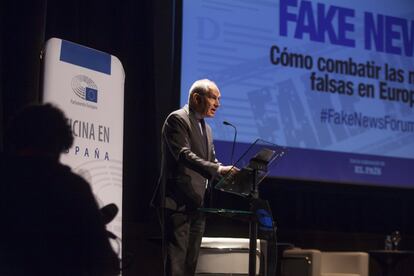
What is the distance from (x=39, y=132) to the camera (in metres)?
1.57

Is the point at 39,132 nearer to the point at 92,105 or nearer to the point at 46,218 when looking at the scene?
the point at 46,218

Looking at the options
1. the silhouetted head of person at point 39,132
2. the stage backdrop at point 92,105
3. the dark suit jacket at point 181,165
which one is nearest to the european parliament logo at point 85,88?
the stage backdrop at point 92,105

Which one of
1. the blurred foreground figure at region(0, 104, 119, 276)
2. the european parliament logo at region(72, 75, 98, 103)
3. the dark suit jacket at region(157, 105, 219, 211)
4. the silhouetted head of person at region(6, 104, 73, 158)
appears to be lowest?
the blurred foreground figure at region(0, 104, 119, 276)

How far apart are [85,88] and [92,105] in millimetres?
95

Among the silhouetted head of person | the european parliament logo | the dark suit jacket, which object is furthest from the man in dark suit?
the silhouetted head of person

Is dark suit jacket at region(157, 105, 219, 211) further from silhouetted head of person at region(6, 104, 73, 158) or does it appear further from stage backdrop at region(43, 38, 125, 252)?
silhouetted head of person at region(6, 104, 73, 158)

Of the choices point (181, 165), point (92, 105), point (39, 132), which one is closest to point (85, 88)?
point (92, 105)

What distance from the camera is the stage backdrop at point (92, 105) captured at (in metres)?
3.69

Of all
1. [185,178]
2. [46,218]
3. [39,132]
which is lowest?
[46,218]

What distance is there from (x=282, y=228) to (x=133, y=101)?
1.60 m

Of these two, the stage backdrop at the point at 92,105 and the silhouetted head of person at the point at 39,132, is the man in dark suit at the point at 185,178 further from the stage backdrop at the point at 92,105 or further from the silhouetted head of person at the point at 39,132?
the silhouetted head of person at the point at 39,132

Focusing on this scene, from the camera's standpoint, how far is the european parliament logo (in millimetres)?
3793

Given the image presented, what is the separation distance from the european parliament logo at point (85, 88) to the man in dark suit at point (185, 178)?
0.44m

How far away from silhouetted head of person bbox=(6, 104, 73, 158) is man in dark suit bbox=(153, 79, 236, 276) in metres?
1.93
